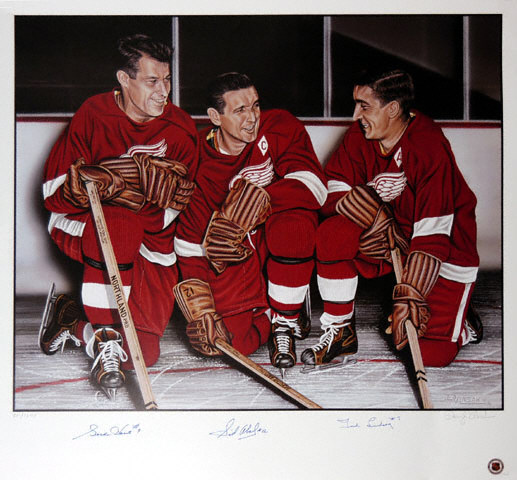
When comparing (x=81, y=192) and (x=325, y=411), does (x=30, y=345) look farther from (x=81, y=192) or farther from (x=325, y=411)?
(x=325, y=411)

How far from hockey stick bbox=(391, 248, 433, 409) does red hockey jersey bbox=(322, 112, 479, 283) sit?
7 centimetres

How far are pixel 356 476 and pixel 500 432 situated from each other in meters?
0.54

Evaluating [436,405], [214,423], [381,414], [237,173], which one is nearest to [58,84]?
[237,173]

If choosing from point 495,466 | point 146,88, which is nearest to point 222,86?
point 146,88

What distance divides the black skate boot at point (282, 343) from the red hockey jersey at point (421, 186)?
1.42ft

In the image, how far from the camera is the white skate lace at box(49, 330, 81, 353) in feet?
6.21

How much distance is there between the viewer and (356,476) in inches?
72.5

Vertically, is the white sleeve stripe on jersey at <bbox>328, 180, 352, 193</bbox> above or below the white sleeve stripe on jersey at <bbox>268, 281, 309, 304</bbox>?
above

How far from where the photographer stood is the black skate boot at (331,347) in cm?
189

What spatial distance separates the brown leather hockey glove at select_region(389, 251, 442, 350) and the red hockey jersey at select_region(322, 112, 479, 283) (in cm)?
4
